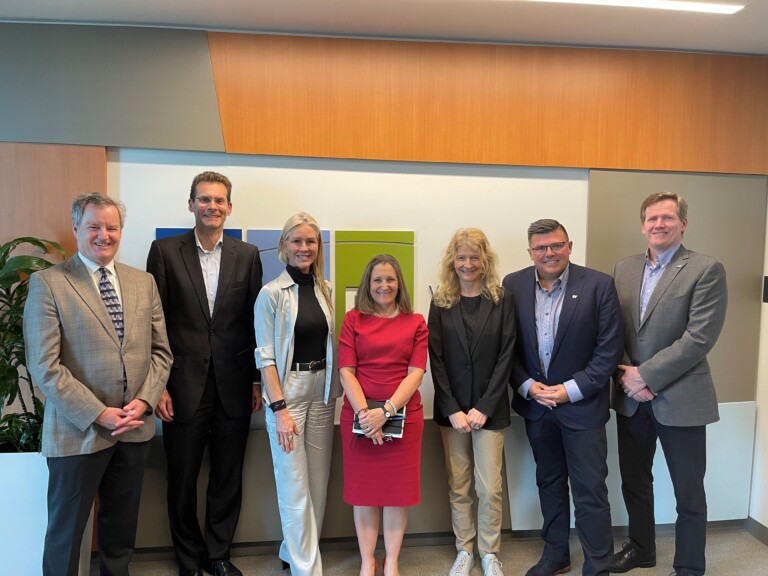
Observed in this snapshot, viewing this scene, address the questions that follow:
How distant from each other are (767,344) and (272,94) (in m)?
3.44

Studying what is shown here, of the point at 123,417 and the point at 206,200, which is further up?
the point at 206,200

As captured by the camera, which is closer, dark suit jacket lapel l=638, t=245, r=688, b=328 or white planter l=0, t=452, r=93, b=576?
white planter l=0, t=452, r=93, b=576

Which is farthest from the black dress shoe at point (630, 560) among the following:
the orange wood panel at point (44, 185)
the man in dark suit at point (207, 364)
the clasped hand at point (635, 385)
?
the orange wood panel at point (44, 185)

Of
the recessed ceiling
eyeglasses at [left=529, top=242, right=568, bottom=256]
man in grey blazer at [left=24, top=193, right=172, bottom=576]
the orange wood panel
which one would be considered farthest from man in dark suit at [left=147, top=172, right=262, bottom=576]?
eyeglasses at [left=529, top=242, right=568, bottom=256]

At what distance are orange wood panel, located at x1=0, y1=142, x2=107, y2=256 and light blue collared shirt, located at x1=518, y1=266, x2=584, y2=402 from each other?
2466 millimetres

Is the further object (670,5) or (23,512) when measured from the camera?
→ (670,5)

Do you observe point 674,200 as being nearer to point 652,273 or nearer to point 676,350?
point 652,273

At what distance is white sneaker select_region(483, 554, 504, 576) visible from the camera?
2.67 metres

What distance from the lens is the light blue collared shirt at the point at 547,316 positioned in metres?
2.60

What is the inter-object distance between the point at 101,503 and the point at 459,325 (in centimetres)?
187

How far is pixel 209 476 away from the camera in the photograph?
278 centimetres

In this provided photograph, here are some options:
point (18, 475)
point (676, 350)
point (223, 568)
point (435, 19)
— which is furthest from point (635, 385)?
point (18, 475)

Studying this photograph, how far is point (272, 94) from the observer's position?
2924 millimetres

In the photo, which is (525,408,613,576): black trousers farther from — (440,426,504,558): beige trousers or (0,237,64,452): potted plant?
(0,237,64,452): potted plant
